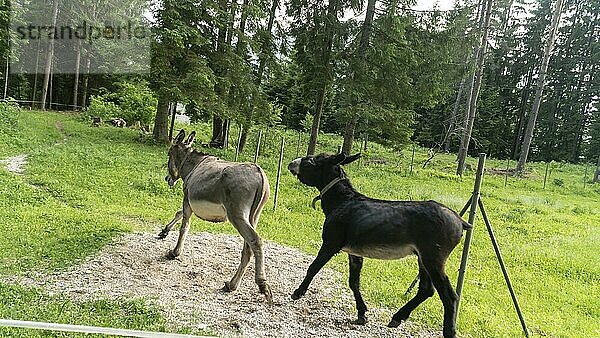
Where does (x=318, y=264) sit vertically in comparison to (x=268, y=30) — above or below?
below

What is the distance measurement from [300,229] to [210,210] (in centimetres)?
364

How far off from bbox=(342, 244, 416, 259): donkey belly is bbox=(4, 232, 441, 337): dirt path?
2.94ft

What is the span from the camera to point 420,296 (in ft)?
15.1

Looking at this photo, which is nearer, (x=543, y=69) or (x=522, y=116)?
(x=543, y=69)

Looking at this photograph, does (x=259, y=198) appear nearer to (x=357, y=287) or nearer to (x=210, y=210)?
(x=210, y=210)

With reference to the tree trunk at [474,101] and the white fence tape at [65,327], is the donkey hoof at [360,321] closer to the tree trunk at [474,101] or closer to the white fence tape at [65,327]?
the white fence tape at [65,327]

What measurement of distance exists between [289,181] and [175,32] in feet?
21.1

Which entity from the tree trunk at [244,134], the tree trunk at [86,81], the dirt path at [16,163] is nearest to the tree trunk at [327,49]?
the tree trunk at [244,134]

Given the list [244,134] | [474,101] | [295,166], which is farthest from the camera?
[474,101]

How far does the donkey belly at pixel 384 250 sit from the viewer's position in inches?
168

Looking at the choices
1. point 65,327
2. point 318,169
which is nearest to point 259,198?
point 318,169

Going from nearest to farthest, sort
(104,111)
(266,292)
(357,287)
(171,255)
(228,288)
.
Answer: (357,287), (266,292), (228,288), (171,255), (104,111)

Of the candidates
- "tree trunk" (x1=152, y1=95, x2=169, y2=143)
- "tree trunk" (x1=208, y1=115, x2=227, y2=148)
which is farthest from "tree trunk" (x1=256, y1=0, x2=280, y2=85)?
"tree trunk" (x1=152, y1=95, x2=169, y2=143)

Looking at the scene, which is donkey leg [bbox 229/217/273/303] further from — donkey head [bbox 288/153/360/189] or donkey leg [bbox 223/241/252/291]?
donkey head [bbox 288/153/360/189]
